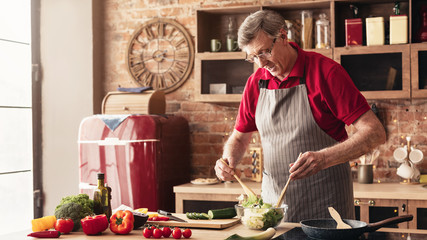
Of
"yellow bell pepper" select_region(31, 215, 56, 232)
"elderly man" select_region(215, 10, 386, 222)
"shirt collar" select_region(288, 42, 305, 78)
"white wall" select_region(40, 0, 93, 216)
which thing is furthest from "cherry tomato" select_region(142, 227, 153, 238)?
"white wall" select_region(40, 0, 93, 216)

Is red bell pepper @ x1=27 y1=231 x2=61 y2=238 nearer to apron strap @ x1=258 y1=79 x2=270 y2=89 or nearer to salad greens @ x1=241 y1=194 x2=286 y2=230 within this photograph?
salad greens @ x1=241 y1=194 x2=286 y2=230

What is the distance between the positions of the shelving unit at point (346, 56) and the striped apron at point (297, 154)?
1444mm

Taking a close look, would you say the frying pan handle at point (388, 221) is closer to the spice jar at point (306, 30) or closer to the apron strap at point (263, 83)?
the apron strap at point (263, 83)

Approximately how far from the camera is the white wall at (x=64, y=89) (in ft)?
16.2

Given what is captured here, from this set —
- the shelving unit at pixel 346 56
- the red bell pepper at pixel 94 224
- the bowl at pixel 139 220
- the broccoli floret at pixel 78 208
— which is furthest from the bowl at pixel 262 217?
the shelving unit at pixel 346 56

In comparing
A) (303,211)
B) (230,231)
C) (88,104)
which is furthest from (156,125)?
(230,231)

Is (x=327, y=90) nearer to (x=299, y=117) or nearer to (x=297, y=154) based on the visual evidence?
(x=299, y=117)

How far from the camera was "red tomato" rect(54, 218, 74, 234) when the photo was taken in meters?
2.21

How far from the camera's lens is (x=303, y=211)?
269 cm

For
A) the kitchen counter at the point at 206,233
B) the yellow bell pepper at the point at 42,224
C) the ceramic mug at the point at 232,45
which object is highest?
the ceramic mug at the point at 232,45

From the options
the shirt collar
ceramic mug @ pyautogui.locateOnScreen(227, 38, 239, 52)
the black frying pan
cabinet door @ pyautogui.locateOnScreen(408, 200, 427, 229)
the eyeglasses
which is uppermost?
ceramic mug @ pyautogui.locateOnScreen(227, 38, 239, 52)

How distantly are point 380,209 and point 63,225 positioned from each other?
7.67 ft

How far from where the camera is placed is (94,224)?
218cm

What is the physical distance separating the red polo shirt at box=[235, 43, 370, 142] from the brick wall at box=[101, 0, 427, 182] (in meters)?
1.76
